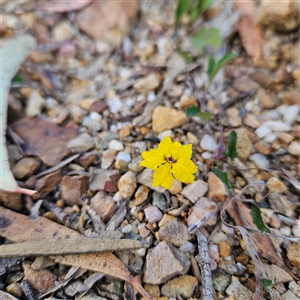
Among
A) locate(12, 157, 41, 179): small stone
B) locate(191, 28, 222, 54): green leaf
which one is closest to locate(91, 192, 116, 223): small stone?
locate(12, 157, 41, 179): small stone

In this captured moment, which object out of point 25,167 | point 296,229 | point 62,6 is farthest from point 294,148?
point 62,6

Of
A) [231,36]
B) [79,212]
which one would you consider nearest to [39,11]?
[231,36]

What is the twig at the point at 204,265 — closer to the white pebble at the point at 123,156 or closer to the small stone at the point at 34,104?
the white pebble at the point at 123,156

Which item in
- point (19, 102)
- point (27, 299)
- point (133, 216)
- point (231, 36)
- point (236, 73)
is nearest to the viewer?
point (27, 299)

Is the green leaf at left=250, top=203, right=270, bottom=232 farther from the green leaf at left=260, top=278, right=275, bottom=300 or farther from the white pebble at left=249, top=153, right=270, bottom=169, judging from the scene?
the white pebble at left=249, top=153, right=270, bottom=169

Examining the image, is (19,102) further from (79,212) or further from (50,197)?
(79,212)

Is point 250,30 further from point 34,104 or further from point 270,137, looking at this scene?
point 34,104

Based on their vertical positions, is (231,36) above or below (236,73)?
above
